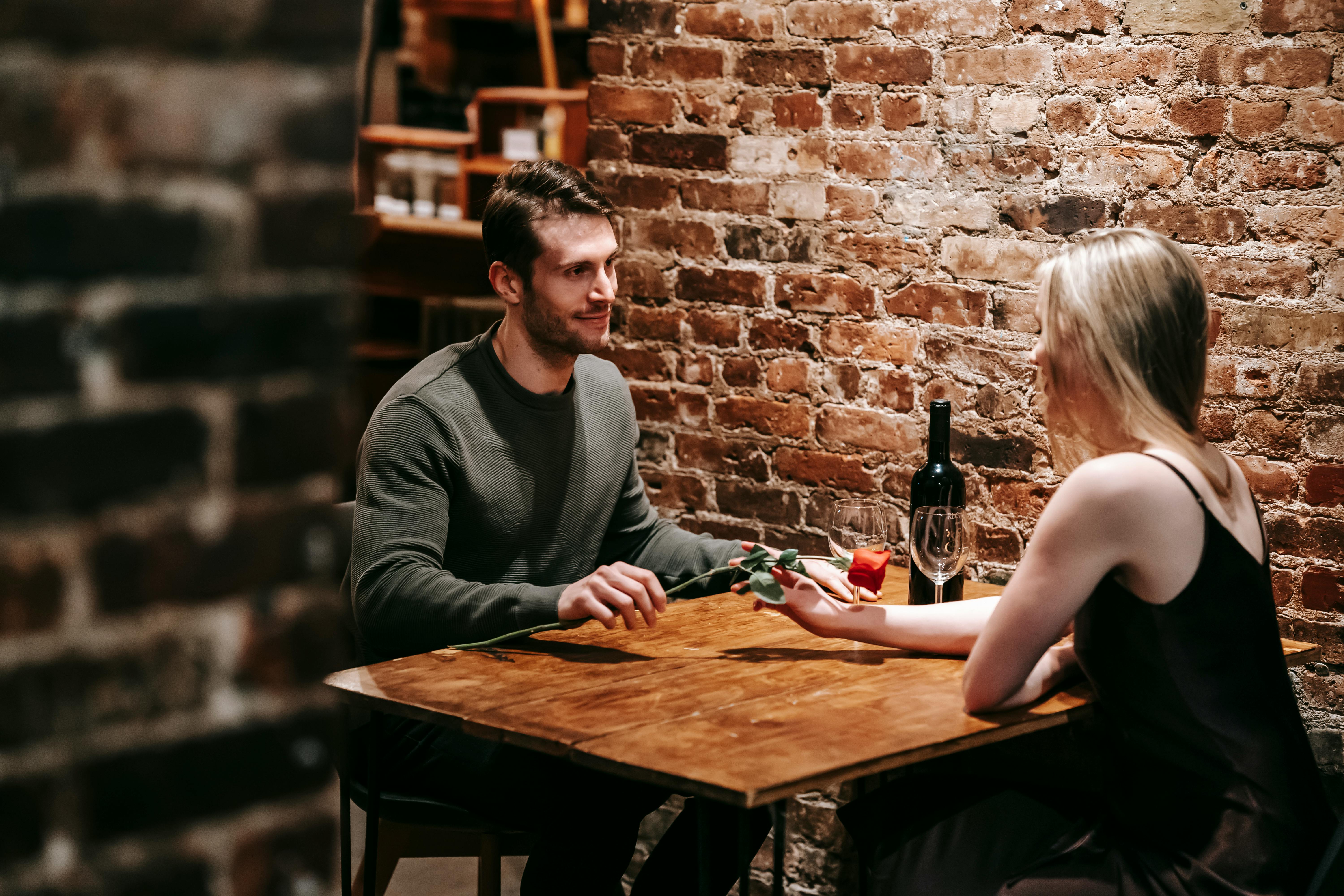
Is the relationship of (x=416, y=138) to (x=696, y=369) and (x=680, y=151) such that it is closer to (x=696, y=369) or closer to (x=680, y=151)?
(x=680, y=151)

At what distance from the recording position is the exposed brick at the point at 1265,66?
2242 millimetres

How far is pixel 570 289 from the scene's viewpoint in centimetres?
227

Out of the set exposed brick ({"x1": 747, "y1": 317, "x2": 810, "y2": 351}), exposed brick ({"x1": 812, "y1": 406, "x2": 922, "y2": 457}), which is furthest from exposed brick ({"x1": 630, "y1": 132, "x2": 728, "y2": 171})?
exposed brick ({"x1": 812, "y1": 406, "x2": 922, "y2": 457})

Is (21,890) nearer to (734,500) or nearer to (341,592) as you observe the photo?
(341,592)

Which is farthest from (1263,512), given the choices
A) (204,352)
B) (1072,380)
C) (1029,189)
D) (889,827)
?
(204,352)

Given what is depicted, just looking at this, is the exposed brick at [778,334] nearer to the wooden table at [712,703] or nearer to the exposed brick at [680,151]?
the exposed brick at [680,151]

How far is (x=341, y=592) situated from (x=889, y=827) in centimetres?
102

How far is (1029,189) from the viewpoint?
8.28ft

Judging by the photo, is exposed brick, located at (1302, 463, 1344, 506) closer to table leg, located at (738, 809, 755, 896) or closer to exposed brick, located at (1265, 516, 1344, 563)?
exposed brick, located at (1265, 516, 1344, 563)

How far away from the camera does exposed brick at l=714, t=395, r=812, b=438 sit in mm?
2832

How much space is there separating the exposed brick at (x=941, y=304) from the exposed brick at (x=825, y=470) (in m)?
0.34

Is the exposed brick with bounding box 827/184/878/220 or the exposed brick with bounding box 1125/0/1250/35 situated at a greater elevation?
the exposed brick with bounding box 1125/0/1250/35

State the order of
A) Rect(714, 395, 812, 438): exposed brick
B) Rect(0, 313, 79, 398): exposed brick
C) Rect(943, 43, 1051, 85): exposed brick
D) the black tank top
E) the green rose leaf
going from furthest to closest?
1. Rect(714, 395, 812, 438): exposed brick
2. Rect(943, 43, 1051, 85): exposed brick
3. the green rose leaf
4. the black tank top
5. Rect(0, 313, 79, 398): exposed brick

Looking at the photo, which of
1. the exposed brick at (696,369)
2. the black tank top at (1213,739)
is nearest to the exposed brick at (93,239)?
the black tank top at (1213,739)
